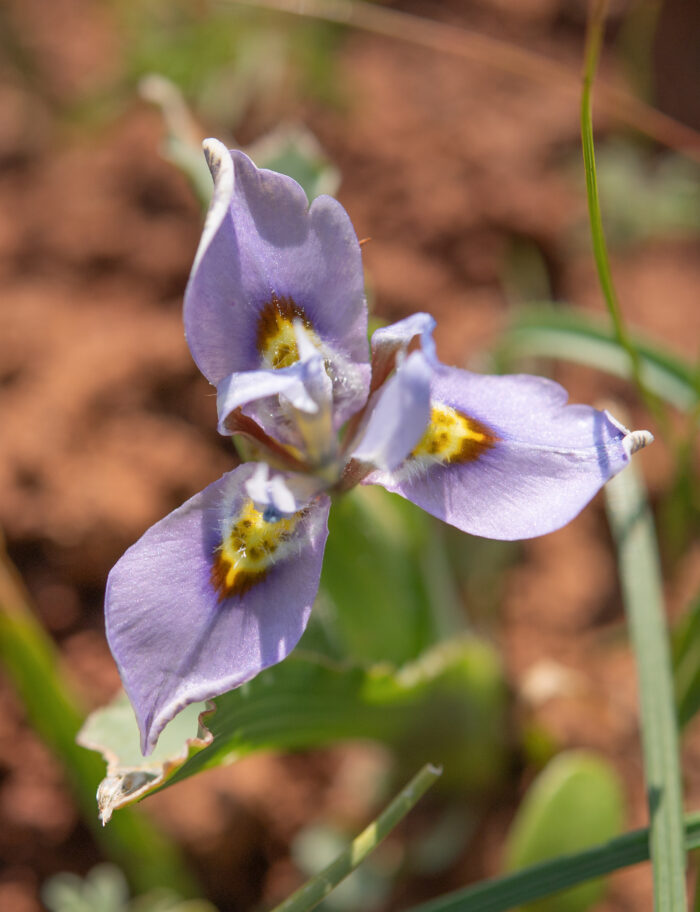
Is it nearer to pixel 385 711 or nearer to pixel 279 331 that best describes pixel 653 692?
pixel 385 711

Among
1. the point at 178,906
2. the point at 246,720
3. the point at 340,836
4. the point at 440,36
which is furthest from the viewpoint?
the point at 440,36

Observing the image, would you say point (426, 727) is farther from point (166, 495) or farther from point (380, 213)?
point (380, 213)

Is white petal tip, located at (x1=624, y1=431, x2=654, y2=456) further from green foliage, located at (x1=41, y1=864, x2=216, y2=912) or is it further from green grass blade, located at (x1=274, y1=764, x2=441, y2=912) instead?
green foliage, located at (x1=41, y1=864, x2=216, y2=912)

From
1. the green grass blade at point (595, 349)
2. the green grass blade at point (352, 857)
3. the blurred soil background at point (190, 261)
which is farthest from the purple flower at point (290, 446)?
the blurred soil background at point (190, 261)

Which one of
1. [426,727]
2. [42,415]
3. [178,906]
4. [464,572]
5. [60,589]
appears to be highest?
[42,415]

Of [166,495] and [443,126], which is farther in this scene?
[443,126]

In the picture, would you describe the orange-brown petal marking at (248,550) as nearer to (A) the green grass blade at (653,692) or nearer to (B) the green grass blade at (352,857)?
(B) the green grass blade at (352,857)

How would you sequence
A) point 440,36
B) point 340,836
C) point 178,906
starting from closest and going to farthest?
point 178,906, point 340,836, point 440,36

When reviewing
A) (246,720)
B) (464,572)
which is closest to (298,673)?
(246,720)
